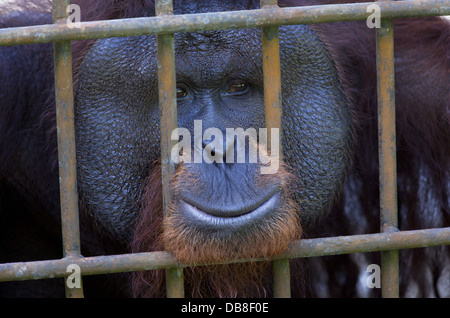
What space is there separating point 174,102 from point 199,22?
0.16 m

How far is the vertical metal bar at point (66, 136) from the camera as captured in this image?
1.29m

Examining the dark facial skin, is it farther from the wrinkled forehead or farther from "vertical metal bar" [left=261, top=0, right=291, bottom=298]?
"vertical metal bar" [left=261, top=0, right=291, bottom=298]

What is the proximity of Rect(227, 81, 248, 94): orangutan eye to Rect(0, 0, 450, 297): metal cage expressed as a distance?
30 cm

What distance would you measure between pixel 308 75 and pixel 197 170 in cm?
46

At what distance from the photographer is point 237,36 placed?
1.58m

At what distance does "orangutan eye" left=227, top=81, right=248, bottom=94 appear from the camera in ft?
5.32

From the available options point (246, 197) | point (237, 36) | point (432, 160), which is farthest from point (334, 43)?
point (246, 197)

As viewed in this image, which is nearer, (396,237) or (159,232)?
(396,237)

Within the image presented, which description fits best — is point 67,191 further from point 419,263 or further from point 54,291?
point 419,263

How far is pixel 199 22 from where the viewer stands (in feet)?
4.16
